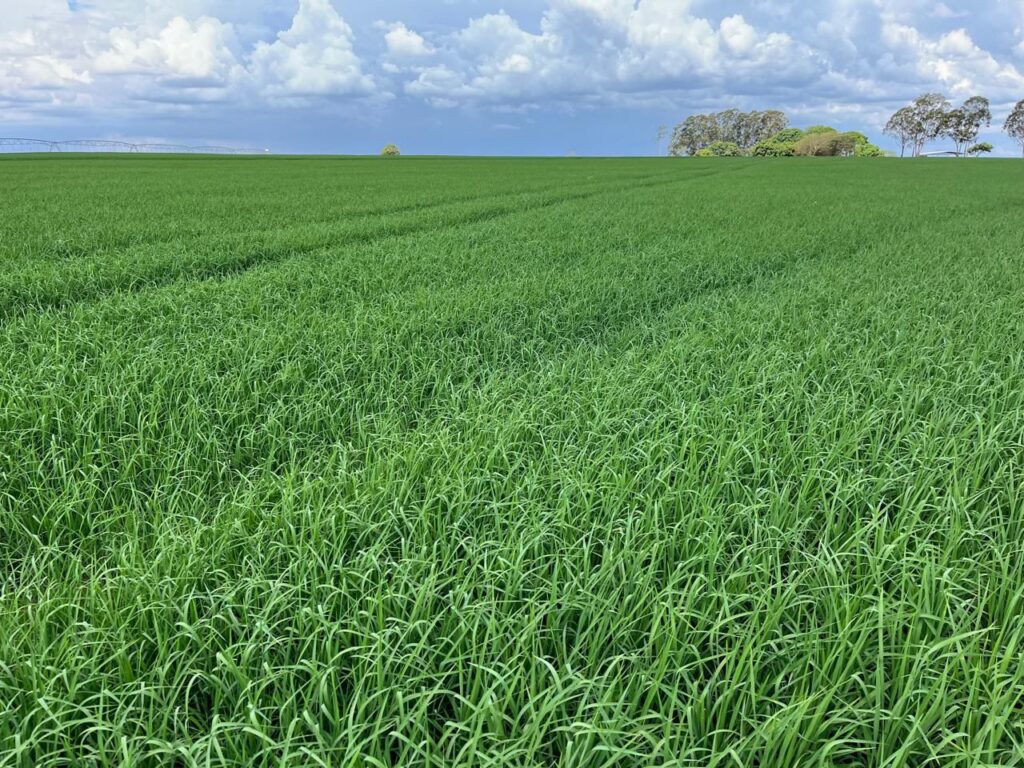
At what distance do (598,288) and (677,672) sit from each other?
606 cm

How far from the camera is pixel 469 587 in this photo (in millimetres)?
2291

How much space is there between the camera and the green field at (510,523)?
1.82 meters

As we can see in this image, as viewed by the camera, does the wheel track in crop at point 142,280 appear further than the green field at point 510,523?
Yes

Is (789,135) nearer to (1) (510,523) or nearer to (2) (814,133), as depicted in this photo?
(2) (814,133)

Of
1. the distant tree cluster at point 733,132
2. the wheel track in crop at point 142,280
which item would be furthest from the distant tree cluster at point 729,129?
the wheel track in crop at point 142,280

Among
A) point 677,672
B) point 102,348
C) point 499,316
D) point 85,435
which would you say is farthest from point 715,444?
point 102,348

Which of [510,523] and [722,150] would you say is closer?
[510,523]

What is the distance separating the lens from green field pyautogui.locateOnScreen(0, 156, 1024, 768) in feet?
5.98

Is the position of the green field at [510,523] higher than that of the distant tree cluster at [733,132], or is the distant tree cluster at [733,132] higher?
the distant tree cluster at [733,132]

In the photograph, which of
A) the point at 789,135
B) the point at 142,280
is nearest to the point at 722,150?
the point at 789,135

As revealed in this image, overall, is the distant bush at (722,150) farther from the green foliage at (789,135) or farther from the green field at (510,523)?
the green field at (510,523)

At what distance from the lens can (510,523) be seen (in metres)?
2.58

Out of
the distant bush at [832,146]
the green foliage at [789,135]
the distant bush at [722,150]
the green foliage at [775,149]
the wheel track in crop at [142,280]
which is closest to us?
the wheel track in crop at [142,280]

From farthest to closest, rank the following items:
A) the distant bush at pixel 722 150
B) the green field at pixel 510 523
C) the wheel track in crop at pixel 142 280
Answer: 1. the distant bush at pixel 722 150
2. the wheel track in crop at pixel 142 280
3. the green field at pixel 510 523
